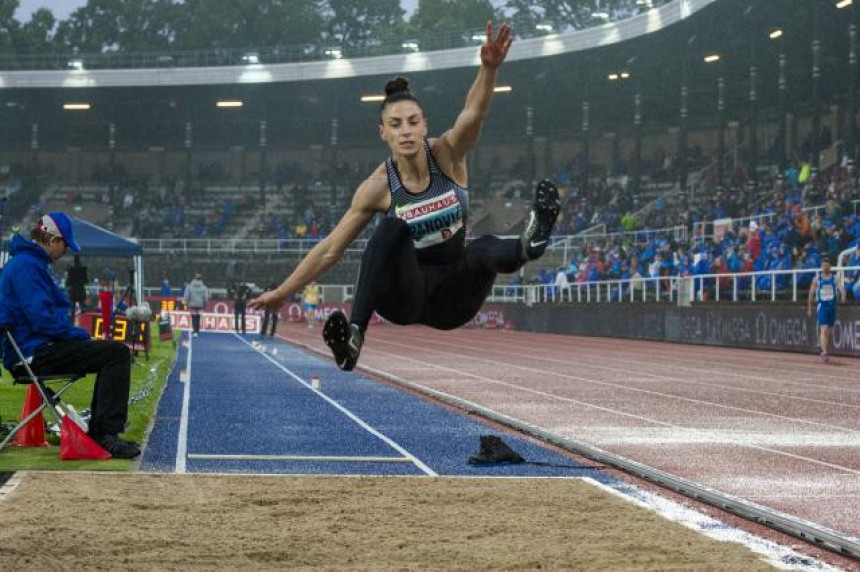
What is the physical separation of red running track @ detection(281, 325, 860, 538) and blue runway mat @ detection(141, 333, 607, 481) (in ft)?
3.34

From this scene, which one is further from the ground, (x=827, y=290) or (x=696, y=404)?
(x=827, y=290)

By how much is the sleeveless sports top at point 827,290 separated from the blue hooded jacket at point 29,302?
15339mm

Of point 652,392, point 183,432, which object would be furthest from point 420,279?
point 652,392

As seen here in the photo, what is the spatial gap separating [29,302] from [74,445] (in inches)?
46.7

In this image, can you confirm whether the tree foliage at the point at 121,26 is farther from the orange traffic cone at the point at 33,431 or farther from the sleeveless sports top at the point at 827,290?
the orange traffic cone at the point at 33,431

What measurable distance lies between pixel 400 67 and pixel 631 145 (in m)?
10.9

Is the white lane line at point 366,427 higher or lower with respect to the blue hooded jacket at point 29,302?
lower

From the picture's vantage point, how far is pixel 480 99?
6082 mm

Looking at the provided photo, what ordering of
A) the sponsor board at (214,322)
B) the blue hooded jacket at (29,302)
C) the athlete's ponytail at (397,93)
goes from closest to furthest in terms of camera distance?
1. the athlete's ponytail at (397,93)
2. the blue hooded jacket at (29,302)
3. the sponsor board at (214,322)

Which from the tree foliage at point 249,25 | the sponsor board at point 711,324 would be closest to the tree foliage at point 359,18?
the tree foliage at point 249,25

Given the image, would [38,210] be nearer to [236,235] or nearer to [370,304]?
[236,235]

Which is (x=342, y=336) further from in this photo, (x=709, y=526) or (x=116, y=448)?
(x=116, y=448)

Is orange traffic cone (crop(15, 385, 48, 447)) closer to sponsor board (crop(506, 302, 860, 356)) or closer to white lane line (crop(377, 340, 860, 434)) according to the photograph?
white lane line (crop(377, 340, 860, 434))

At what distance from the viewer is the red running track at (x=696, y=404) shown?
938 cm
